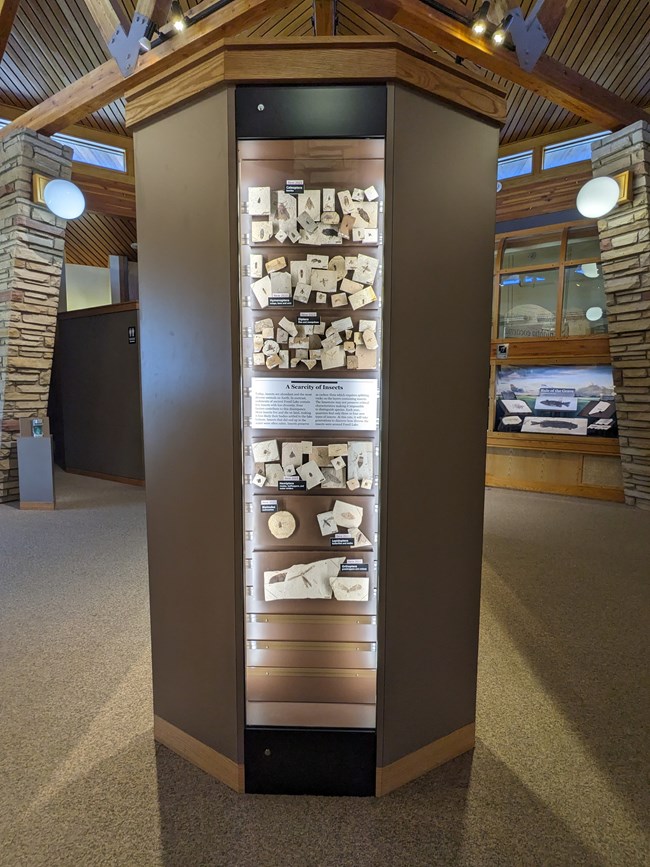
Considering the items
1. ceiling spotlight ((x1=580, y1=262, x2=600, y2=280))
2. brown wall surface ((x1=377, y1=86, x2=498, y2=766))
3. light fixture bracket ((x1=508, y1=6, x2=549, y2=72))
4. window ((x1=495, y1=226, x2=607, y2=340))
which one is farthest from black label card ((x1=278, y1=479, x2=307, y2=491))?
ceiling spotlight ((x1=580, y1=262, x2=600, y2=280))

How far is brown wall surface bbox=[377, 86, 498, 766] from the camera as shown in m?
1.40

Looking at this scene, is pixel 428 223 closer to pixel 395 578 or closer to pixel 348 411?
pixel 348 411

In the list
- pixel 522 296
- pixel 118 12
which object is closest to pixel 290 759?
pixel 118 12

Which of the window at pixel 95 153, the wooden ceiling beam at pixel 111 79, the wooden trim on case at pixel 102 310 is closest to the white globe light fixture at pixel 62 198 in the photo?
the wooden ceiling beam at pixel 111 79

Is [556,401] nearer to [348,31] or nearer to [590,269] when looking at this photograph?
[590,269]

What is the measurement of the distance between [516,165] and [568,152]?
0.66 meters

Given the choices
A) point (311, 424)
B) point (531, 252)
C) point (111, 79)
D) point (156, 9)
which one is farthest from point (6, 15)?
point (531, 252)

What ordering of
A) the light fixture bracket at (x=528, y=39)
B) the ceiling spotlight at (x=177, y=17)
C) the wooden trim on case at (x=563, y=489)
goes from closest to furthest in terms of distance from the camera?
1. the ceiling spotlight at (x=177, y=17)
2. the light fixture bracket at (x=528, y=39)
3. the wooden trim on case at (x=563, y=489)

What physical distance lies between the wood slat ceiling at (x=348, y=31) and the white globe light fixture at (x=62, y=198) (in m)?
1.55

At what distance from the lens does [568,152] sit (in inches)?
238

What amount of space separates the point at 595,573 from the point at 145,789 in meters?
3.26

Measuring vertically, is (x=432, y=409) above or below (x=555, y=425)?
above

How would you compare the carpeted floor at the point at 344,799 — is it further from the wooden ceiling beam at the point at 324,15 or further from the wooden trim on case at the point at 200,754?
the wooden ceiling beam at the point at 324,15

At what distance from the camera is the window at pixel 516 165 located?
251 inches
